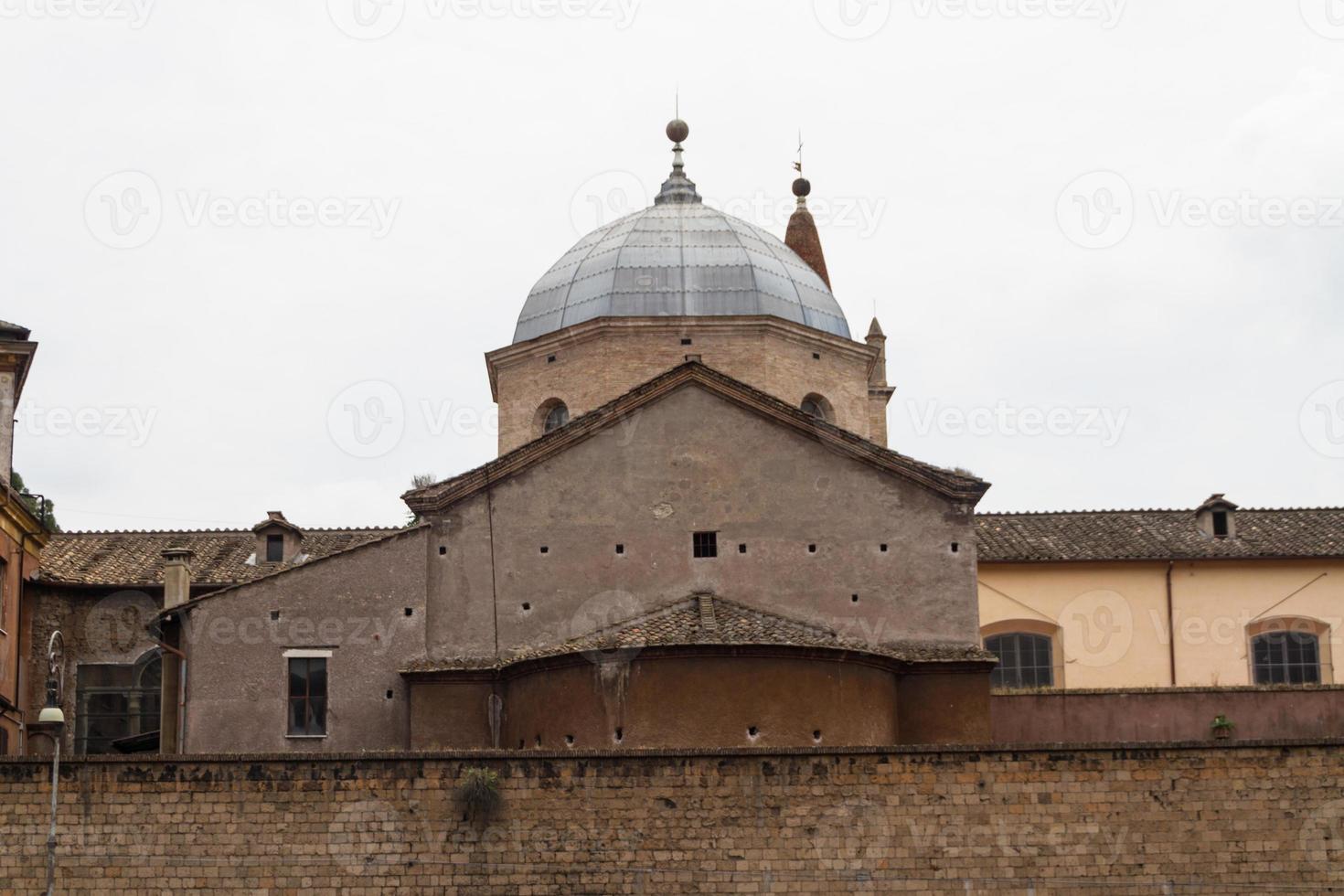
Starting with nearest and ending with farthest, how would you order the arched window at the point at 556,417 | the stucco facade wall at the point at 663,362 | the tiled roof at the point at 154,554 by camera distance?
the stucco facade wall at the point at 663,362 → the arched window at the point at 556,417 → the tiled roof at the point at 154,554

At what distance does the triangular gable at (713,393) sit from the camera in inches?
1442

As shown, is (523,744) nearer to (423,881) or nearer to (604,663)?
(604,663)

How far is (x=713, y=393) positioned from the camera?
3722cm

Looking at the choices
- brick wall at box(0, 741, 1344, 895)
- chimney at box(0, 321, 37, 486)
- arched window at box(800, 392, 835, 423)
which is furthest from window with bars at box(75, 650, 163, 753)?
brick wall at box(0, 741, 1344, 895)

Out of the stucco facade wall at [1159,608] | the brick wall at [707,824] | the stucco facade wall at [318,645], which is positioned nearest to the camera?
the brick wall at [707,824]

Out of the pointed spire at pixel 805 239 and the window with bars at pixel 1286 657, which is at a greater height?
the pointed spire at pixel 805 239

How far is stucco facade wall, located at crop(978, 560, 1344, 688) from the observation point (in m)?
46.1

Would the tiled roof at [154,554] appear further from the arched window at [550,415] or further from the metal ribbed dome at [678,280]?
the metal ribbed dome at [678,280]

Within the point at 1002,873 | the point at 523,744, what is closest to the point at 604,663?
the point at 523,744

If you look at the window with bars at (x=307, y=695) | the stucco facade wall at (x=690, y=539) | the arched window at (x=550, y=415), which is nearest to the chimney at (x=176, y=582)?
the window with bars at (x=307, y=695)

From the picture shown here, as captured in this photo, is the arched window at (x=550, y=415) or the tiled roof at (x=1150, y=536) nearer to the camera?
the arched window at (x=550, y=415)

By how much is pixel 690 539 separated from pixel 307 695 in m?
6.85

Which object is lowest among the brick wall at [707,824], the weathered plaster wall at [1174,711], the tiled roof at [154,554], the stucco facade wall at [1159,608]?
the brick wall at [707,824]

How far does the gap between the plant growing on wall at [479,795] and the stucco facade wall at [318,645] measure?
7.58 m
